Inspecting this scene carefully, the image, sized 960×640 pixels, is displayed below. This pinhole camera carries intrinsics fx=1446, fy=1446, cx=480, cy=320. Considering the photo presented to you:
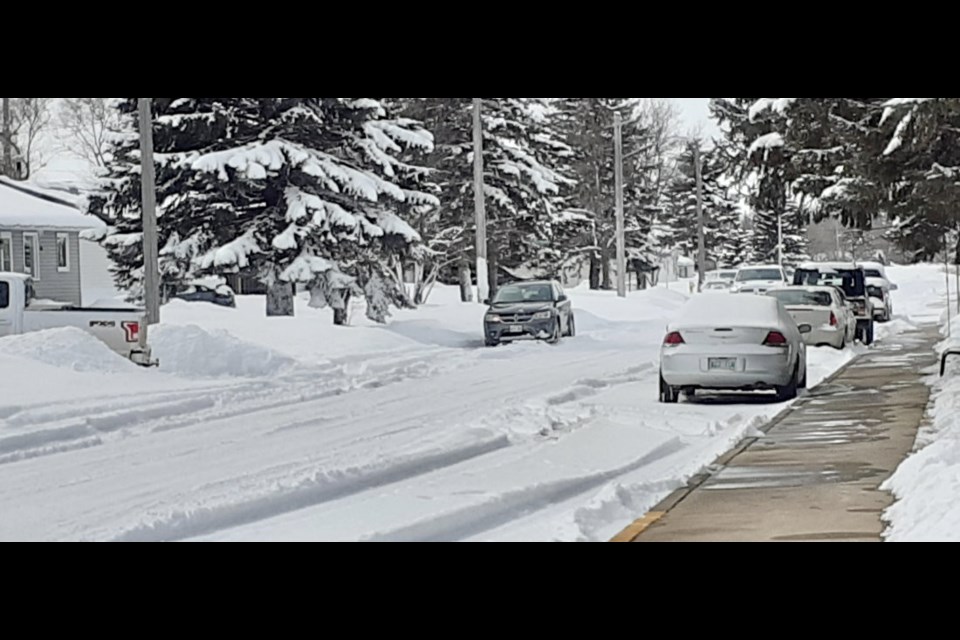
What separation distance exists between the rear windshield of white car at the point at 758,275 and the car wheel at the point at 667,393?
1100 inches

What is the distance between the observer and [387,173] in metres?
35.5

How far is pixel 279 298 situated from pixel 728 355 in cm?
1813

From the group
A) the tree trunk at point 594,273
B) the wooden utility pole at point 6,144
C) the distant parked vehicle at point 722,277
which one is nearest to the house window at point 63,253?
the wooden utility pole at point 6,144

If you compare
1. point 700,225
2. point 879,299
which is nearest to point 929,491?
point 879,299

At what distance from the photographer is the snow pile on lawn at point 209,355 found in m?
23.8

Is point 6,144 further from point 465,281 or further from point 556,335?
point 556,335

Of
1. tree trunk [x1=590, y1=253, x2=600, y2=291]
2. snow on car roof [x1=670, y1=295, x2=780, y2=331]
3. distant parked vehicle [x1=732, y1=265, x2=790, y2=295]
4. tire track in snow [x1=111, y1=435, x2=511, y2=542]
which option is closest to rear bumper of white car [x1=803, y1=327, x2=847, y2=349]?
snow on car roof [x1=670, y1=295, x2=780, y2=331]

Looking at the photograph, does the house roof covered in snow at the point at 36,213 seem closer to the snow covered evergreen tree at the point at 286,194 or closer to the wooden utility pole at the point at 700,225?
the snow covered evergreen tree at the point at 286,194

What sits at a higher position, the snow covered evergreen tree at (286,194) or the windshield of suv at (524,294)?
the snow covered evergreen tree at (286,194)

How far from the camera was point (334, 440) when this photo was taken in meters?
15.4

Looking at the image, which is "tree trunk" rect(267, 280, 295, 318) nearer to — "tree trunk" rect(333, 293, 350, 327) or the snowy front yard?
"tree trunk" rect(333, 293, 350, 327)

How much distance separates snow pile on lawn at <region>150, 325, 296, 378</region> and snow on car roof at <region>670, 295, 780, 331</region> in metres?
7.78
